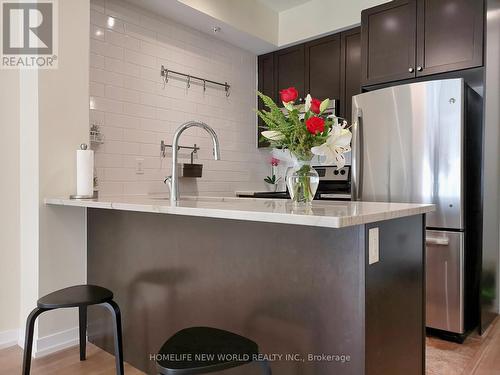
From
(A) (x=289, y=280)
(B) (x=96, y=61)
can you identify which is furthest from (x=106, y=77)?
(A) (x=289, y=280)

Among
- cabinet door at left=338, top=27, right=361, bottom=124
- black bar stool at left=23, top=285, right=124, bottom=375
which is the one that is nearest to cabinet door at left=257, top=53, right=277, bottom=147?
cabinet door at left=338, top=27, right=361, bottom=124

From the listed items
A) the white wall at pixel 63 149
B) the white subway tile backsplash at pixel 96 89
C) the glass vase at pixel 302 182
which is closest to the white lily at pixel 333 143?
the glass vase at pixel 302 182

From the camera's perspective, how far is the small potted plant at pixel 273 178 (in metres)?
4.49

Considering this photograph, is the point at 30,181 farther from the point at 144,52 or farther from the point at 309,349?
the point at 309,349

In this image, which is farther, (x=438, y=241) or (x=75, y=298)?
(x=438, y=241)

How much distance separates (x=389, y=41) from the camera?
309 centimetres

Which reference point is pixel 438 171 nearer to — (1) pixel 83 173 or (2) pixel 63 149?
(1) pixel 83 173

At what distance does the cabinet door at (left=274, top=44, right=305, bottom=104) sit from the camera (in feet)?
13.0

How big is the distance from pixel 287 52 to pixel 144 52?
1.55m

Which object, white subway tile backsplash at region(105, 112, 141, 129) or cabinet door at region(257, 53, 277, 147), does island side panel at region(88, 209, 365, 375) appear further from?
cabinet door at region(257, 53, 277, 147)

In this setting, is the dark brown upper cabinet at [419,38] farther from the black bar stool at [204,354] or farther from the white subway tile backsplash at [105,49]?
the black bar stool at [204,354]

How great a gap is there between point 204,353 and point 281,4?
143 inches

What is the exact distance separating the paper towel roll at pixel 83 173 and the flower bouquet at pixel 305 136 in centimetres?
126

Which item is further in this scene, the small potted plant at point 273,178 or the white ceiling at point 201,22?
the small potted plant at point 273,178
